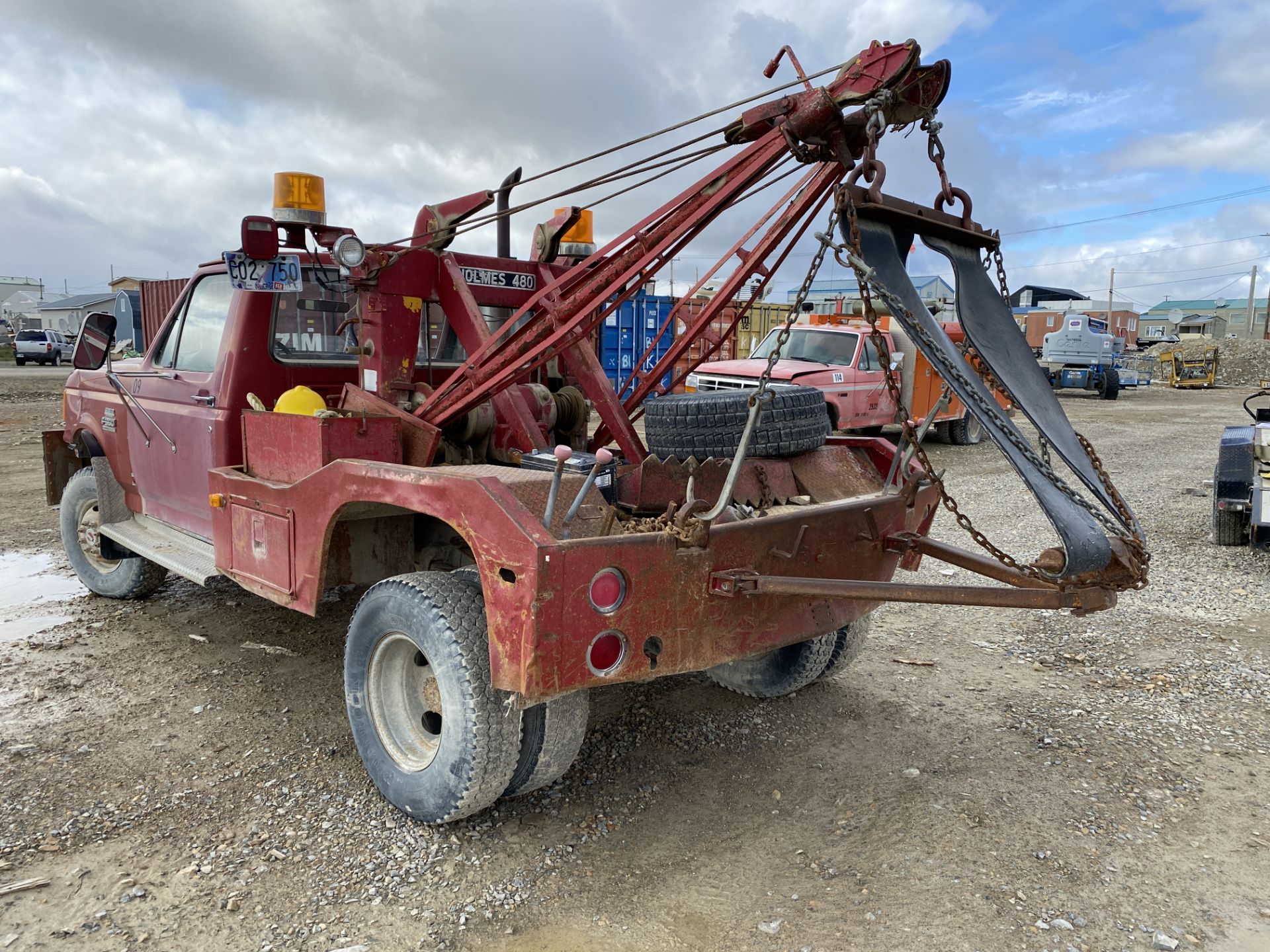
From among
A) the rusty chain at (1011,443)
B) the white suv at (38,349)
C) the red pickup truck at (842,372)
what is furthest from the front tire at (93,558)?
the white suv at (38,349)

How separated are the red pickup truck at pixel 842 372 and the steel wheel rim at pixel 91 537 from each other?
7.37 meters

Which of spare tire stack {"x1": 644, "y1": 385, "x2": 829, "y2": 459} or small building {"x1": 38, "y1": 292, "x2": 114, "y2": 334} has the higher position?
small building {"x1": 38, "y1": 292, "x2": 114, "y2": 334}

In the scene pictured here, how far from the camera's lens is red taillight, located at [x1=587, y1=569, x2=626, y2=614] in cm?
252

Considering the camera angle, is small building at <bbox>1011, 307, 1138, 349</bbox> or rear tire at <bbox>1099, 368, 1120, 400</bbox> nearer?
rear tire at <bbox>1099, 368, 1120, 400</bbox>

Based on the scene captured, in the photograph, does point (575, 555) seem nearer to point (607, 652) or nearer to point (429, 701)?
point (607, 652)

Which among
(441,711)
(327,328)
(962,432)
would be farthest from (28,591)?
(962,432)

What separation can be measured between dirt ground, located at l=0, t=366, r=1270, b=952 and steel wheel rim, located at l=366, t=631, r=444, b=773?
25 centimetres

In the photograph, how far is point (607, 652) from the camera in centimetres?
260

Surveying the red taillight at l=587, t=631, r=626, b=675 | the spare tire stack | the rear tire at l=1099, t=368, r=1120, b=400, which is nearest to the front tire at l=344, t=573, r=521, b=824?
the red taillight at l=587, t=631, r=626, b=675

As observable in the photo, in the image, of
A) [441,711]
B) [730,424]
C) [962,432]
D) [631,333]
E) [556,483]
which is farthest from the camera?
[631,333]

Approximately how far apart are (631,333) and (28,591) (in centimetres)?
1228

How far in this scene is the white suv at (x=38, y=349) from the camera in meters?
34.4

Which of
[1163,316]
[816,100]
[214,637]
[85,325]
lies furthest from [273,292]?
[1163,316]

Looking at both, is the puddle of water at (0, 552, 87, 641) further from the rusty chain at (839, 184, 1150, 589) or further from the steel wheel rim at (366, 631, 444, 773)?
the rusty chain at (839, 184, 1150, 589)
